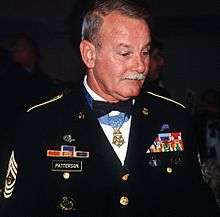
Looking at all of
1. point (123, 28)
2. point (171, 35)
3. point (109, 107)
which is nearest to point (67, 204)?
point (109, 107)

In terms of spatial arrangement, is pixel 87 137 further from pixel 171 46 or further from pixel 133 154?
pixel 171 46

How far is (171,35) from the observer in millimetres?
10719

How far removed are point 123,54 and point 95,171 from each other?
597mm

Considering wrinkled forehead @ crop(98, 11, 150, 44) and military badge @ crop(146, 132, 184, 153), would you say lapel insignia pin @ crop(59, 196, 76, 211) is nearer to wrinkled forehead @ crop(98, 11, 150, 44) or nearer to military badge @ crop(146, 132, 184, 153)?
military badge @ crop(146, 132, 184, 153)

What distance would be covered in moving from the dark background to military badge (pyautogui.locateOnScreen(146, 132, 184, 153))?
25.9 feet

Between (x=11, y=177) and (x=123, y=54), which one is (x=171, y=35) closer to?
(x=123, y=54)

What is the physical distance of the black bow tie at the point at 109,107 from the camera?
261 cm

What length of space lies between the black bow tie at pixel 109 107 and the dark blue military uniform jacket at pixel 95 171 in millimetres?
58

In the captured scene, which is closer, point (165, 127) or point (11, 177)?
point (11, 177)

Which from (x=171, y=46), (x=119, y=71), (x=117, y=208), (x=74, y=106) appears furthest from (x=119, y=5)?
(x=171, y=46)

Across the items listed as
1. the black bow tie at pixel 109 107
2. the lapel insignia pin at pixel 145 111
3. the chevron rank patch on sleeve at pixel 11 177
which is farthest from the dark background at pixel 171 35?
the chevron rank patch on sleeve at pixel 11 177

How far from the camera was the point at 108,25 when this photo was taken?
8.29 feet

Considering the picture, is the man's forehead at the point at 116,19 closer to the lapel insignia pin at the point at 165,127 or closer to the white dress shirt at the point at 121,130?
the white dress shirt at the point at 121,130

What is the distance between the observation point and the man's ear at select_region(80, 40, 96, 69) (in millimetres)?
2610
